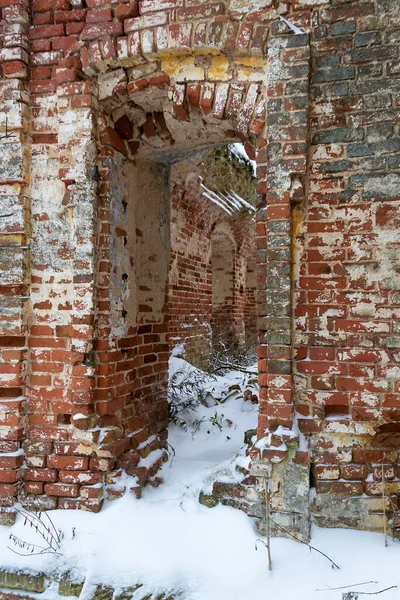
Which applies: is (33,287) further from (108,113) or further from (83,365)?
(108,113)

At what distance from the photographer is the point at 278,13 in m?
2.56

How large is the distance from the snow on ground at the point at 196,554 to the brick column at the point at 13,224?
0.66 m

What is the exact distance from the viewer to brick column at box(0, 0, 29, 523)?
2836 mm

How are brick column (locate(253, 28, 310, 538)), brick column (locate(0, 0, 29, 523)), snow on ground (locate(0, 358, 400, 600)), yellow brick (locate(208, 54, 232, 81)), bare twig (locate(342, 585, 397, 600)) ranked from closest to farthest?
bare twig (locate(342, 585, 397, 600)), snow on ground (locate(0, 358, 400, 600)), brick column (locate(253, 28, 310, 538)), yellow brick (locate(208, 54, 232, 81)), brick column (locate(0, 0, 29, 523))

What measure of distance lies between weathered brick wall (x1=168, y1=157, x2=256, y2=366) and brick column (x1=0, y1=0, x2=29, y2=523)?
1.68 meters

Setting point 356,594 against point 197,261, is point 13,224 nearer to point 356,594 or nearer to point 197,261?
point 356,594

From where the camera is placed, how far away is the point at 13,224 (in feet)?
9.54

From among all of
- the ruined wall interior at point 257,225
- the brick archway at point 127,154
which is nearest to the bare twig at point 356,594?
the ruined wall interior at point 257,225

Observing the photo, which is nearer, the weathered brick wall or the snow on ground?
the snow on ground

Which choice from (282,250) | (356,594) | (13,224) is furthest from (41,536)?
(282,250)

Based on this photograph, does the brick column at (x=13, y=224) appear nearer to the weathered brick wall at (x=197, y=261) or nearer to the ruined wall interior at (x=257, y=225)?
the ruined wall interior at (x=257, y=225)

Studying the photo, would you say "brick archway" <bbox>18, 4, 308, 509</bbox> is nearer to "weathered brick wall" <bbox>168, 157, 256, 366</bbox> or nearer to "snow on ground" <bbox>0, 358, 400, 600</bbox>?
"snow on ground" <bbox>0, 358, 400, 600</bbox>

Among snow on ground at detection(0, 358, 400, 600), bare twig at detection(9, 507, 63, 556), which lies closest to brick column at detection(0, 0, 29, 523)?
bare twig at detection(9, 507, 63, 556)

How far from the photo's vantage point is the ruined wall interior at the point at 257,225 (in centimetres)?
248
